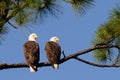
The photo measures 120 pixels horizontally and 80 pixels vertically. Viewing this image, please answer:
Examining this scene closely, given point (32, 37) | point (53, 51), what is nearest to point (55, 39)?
point (32, 37)

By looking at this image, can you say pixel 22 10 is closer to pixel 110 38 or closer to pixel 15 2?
pixel 15 2

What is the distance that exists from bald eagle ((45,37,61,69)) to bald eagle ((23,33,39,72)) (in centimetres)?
7

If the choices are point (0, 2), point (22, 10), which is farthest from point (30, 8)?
point (0, 2)

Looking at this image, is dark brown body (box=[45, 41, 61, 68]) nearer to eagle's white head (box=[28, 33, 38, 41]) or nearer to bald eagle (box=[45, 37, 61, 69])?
bald eagle (box=[45, 37, 61, 69])

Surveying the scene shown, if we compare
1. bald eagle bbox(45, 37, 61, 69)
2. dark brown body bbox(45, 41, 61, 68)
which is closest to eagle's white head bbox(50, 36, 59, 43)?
bald eagle bbox(45, 37, 61, 69)

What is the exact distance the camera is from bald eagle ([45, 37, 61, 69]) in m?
2.65

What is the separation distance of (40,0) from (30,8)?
0.15m

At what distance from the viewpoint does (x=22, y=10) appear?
2.92 m

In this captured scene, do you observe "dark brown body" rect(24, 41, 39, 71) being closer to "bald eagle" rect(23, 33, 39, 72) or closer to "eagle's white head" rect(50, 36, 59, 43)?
"bald eagle" rect(23, 33, 39, 72)

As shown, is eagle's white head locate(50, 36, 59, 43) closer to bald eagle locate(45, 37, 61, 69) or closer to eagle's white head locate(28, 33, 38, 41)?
bald eagle locate(45, 37, 61, 69)

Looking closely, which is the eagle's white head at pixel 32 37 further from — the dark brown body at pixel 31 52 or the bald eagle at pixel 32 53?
the dark brown body at pixel 31 52

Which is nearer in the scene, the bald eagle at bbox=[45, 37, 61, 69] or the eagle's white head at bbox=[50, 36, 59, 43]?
the bald eagle at bbox=[45, 37, 61, 69]

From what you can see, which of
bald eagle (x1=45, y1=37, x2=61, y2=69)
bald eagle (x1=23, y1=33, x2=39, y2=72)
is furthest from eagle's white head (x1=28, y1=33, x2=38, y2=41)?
bald eagle (x1=45, y1=37, x2=61, y2=69)

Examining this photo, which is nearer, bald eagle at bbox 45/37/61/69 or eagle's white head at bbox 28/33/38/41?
bald eagle at bbox 45/37/61/69
